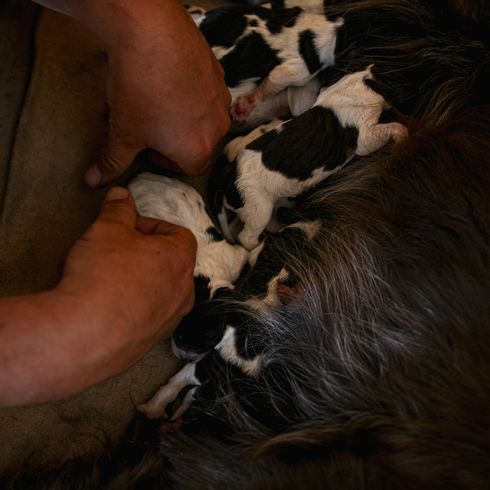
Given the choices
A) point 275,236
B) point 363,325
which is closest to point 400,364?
point 363,325

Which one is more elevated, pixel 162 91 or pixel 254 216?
pixel 162 91

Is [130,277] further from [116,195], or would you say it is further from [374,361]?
[374,361]

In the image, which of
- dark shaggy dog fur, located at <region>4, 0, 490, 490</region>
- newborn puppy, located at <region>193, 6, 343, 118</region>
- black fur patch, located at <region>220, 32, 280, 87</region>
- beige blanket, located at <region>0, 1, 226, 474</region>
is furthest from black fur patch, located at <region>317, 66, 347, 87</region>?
beige blanket, located at <region>0, 1, 226, 474</region>

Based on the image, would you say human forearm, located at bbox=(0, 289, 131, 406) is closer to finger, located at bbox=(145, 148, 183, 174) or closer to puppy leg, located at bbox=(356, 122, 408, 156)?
finger, located at bbox=(145, 148, 183, 174)

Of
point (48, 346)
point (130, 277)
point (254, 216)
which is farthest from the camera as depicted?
point (254, 216)

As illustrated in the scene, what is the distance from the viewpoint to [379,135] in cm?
124

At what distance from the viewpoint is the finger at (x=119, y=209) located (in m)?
1.01

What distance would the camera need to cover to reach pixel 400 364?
3.13 ft

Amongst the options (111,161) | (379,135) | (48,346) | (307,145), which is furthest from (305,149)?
(48,346)

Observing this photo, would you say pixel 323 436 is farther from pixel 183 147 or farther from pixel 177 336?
pixel 183 147

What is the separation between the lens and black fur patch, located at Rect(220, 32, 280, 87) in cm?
133

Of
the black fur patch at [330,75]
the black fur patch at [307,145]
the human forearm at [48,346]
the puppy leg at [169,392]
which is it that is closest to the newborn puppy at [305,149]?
the black fur patch at [307,145]

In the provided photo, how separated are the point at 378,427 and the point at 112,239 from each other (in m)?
0.51

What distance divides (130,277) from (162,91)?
35 cm
